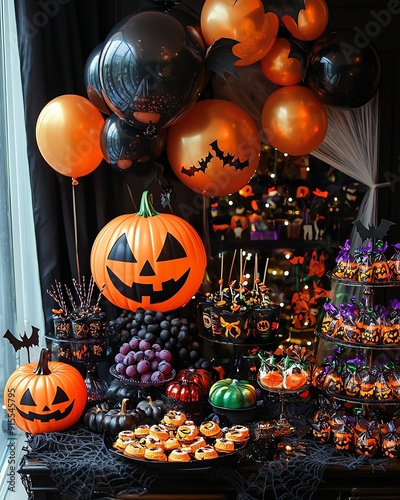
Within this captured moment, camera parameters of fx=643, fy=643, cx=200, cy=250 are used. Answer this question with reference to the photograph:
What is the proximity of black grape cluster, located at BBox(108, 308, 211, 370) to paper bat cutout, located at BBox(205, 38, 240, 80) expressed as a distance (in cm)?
99

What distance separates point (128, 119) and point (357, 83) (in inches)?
35.9

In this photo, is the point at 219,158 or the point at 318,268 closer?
the point at 219,158

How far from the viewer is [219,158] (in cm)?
247

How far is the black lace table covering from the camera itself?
2.20 meters

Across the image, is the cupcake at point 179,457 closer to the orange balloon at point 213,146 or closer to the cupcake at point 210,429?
the cupcake at point 210,429

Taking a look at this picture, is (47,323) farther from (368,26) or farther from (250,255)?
(368,26)

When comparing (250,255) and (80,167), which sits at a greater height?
(80,167)

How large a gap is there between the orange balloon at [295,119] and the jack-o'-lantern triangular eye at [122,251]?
744mm

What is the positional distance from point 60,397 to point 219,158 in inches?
42.3

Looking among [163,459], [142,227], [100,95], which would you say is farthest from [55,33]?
[163,459]

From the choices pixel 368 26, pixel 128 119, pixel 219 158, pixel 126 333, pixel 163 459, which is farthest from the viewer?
pixel 368 26

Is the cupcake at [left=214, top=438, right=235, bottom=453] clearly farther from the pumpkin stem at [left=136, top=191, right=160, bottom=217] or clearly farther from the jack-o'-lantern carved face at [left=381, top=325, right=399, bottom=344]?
the pumpkin stem at [left=136, top=191, right=160, bottom=217]

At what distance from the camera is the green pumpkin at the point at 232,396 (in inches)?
94.0

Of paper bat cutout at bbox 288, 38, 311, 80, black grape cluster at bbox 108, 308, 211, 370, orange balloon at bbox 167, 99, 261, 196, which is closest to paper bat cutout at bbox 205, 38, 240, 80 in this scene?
orange balloon at bbox 167, 99, 261, 196
